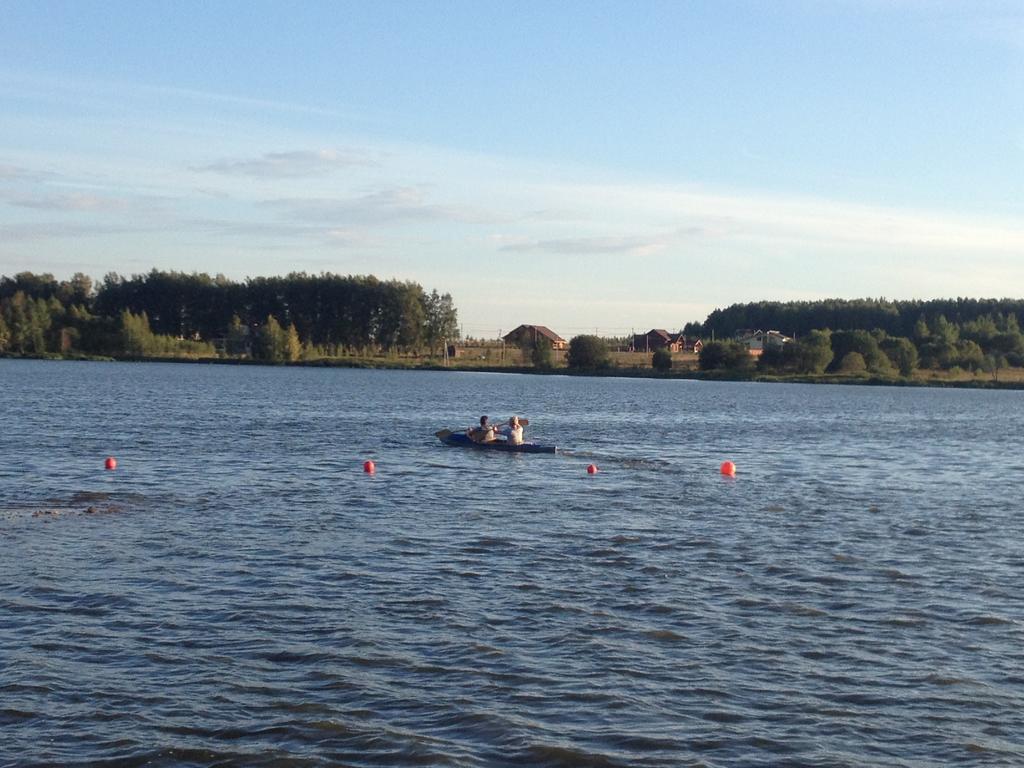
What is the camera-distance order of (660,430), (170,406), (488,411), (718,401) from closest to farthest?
(660,430) < (170,406) < (488,411) < (718,401)

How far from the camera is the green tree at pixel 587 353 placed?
540ft

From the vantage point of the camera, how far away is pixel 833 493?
1303 inches

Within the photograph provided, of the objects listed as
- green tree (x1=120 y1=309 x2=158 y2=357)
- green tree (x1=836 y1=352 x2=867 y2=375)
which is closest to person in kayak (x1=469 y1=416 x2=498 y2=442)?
green tree (x1=836 y1=352 x2=867 y2=375)

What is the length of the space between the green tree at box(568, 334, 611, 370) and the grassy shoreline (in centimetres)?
146

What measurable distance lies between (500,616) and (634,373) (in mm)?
142634

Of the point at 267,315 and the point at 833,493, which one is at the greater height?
the point at 267,315

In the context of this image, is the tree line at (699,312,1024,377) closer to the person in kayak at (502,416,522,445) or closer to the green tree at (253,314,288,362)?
the green tree at (253,314,288,362)

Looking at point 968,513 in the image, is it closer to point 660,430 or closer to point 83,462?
Answer: point 83,462

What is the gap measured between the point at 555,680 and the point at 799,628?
4.32 m

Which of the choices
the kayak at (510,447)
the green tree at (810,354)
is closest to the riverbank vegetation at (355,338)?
the green tree at (810,354)

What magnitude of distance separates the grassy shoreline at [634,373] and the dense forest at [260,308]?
2.83m

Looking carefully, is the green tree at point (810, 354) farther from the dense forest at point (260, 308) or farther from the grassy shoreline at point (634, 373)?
the dense forest at point (260, 308)

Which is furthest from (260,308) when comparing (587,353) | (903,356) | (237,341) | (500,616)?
(500,616)

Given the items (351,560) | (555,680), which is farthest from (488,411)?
(555,680)
